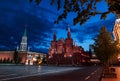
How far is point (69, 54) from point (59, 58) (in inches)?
344

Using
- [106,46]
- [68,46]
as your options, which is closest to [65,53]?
[68,46]

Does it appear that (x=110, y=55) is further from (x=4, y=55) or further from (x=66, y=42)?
(x=4, y=55)

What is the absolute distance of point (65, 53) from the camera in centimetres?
16800

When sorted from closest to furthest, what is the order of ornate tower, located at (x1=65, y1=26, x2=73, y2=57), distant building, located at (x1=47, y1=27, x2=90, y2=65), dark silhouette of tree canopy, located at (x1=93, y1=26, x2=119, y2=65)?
dark silhouette of tree canopy, located at (x1=93, y1=26, x2=119, y2=65) → distant building, located at (x1=47, y1=27, x2=90, y2=65) → ornate tower, located at (x1=65, y1=26, x2=73, y2=57)

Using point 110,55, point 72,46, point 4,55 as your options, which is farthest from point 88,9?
point 4,55

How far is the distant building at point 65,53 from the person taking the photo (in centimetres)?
15859

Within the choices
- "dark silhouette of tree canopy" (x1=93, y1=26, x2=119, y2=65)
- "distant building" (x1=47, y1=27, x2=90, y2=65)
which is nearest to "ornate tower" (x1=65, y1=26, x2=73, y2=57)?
"distant building" (x1=47, y1=27, x2=90, y2=65)

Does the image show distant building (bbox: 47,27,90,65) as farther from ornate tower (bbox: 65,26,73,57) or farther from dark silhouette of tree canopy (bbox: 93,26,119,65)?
dark silhouette of tree canopy (bbox: 93,26,119,65)

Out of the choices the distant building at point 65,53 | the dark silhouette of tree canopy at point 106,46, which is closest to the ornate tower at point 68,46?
the distant building at point 65,53

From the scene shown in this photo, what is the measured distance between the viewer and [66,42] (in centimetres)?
17625

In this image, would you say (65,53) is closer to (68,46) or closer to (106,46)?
(68,46)

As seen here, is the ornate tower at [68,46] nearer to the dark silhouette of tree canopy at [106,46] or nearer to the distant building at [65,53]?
the distant building at [65,53]

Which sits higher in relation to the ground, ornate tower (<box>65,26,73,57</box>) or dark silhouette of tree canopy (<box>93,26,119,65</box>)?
ornate tower (<box>65,26,73,57</box>)

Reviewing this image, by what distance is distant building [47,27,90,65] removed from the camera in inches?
6244
